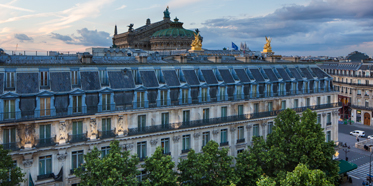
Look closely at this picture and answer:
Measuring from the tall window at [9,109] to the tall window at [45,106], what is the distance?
9.30 ft

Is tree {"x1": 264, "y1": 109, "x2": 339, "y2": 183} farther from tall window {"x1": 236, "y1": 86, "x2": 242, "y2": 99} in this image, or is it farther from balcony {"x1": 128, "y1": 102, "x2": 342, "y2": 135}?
tall window {"x1": 236, "y1": 86, "x2": 242, "y2": 99}

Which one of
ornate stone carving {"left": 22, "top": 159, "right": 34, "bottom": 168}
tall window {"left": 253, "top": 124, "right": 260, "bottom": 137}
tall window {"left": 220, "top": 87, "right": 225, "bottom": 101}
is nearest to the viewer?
ornate stone carving {"left": 22, "top": 159, "right": 34, "bottom": 168}

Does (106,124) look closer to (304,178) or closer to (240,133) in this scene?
(240,133)

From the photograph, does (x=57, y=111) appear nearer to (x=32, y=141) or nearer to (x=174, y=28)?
(x=32, y=141)

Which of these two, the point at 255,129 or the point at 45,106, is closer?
the point at 45,106

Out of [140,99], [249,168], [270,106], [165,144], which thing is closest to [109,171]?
[140,99]

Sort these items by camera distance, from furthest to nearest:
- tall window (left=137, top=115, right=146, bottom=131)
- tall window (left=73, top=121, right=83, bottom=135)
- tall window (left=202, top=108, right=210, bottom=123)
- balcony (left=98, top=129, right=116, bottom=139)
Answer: tall window (left=202, top=108, right=210, bottom=123)
tall window (left=137, top=115, right=146, bottom=131)
balcony (left=98, top=129, right=116, bottom=139)
tall window (left=73, top=121, right=83, bottom=135)

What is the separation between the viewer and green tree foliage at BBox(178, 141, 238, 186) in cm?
3922

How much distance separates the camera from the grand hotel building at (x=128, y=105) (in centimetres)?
3912

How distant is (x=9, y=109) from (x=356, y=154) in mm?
69292

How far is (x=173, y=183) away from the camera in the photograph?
3725cm

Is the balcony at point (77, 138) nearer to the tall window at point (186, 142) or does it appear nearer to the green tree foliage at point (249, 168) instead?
the tall window at point (186, 142)

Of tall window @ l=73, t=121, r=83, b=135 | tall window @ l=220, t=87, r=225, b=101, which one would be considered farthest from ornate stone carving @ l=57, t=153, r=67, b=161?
tall window @ l=220, t=87, r=225, b=101

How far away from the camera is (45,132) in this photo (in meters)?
39.9
